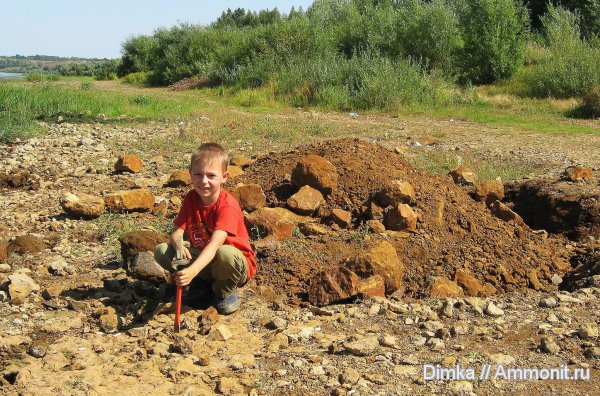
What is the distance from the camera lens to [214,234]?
12.1ft

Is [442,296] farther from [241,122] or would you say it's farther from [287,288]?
[241,122]

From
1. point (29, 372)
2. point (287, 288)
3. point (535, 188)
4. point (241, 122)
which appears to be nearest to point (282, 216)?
point (287, 288)

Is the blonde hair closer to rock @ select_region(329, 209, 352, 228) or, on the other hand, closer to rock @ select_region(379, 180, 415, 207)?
rock @ select_region(329, 209, 352, 228)

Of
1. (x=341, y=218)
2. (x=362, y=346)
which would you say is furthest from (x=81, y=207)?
(x=362, y=346)

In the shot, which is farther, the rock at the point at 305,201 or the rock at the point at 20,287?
the rock at the point at 305,201

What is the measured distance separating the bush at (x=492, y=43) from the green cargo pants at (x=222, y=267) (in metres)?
17.5

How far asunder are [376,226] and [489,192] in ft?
5.72

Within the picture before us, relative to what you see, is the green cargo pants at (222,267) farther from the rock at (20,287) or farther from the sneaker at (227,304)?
the rock at (20,287)

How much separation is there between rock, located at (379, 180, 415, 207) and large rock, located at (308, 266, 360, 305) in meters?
1.33

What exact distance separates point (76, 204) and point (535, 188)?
4.47 metres

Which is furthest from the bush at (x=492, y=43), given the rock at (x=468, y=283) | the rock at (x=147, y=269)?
the rock at (x=147, y=269)

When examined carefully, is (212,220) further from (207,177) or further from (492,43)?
(492,43)

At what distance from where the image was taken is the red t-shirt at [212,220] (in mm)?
3787

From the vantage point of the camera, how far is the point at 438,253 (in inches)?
196
